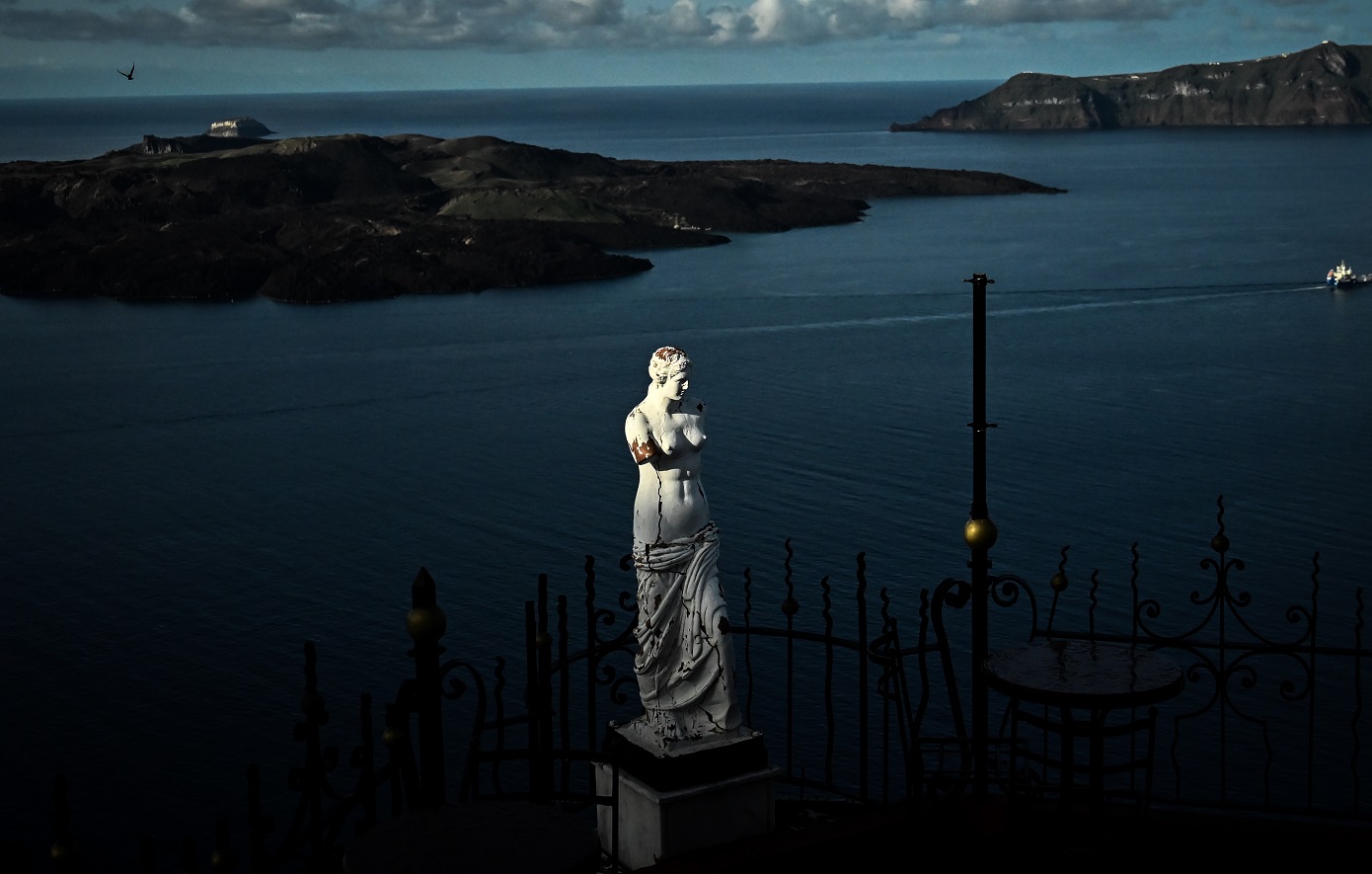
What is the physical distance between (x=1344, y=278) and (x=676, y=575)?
73049 millimetres

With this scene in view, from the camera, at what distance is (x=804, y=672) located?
2828cm

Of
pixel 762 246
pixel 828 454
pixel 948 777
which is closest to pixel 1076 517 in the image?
pixel 828 454

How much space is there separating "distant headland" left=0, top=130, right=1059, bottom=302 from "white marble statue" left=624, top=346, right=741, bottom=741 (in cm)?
7134

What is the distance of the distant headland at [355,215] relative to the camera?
268 ft

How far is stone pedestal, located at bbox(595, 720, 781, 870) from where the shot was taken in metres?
9.12

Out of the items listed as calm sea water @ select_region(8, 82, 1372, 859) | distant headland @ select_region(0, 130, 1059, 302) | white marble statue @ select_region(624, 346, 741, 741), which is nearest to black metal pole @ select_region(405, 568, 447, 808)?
white marble statue @ select_region(624, 346, 741, 741)

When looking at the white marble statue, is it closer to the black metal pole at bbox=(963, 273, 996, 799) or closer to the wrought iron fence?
the wrought iron fence

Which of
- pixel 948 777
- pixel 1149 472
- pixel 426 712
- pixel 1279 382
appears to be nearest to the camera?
pixel 426 712

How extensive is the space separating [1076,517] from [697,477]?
102ft

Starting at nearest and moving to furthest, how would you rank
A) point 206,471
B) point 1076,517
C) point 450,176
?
point 1076,517
point 206,471
point 450,176

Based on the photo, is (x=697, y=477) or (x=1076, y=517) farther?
(x=1076, y=517)

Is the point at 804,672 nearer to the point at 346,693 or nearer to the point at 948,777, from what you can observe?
the point at 346,693

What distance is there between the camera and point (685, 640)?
941 cm

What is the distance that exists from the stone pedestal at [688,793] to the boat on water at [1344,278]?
72.7 meters
